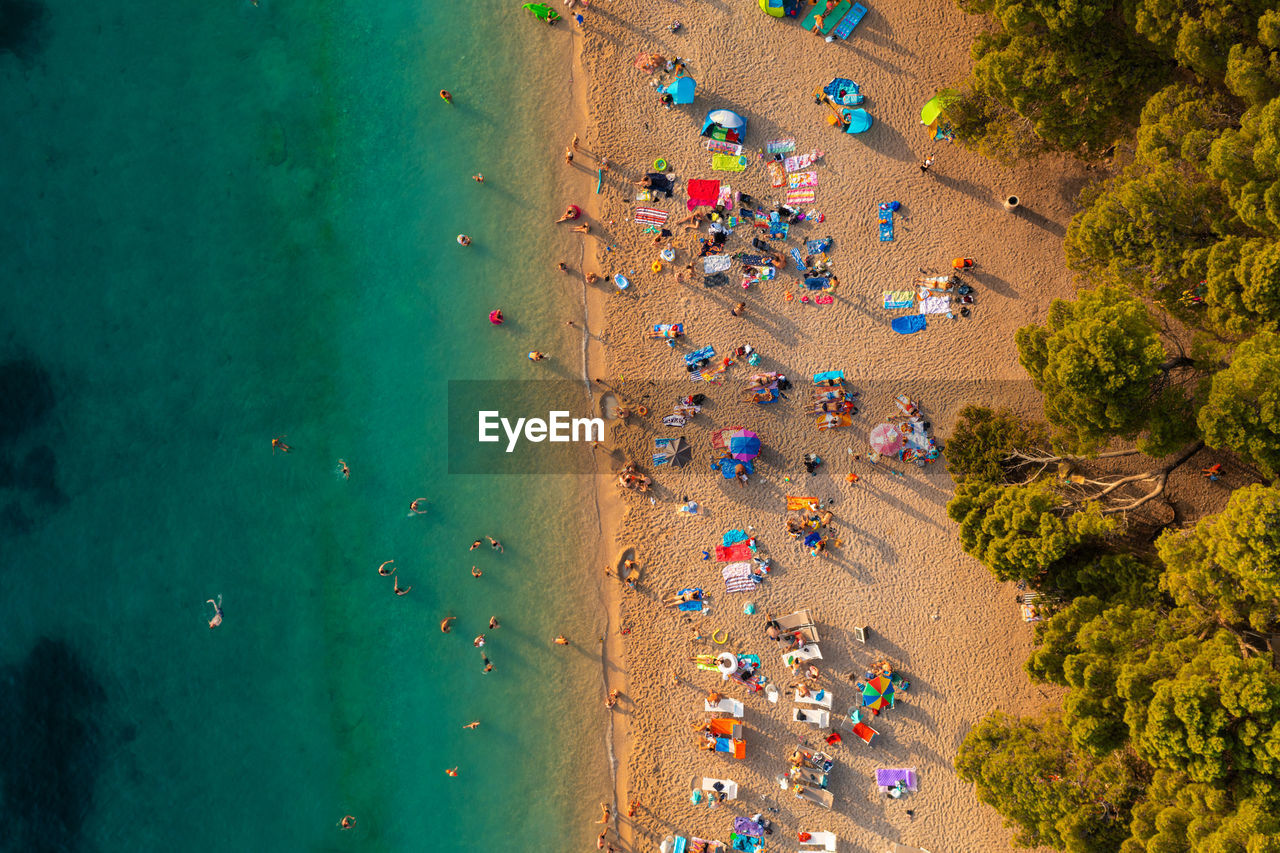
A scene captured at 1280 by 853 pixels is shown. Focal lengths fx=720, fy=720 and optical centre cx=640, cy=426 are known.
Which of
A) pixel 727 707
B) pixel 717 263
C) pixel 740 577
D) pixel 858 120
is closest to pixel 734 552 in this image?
pixel 740 577

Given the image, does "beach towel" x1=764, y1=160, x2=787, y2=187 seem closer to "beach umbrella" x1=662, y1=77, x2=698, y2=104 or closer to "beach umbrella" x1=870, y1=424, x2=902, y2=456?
"beach umbrella" x1=662, y1=77, x2=698, y2=104

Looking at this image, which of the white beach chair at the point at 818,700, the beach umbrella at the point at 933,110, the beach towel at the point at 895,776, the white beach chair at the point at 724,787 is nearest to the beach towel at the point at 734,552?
the white beach chair at the point at 818,700

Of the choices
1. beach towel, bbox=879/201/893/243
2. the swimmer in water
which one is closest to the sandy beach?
beach towel, bbox=879/201/893/243

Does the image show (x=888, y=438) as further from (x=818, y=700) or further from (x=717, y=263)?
(x=818, y=700)

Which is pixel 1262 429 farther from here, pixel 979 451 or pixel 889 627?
pixel 889 627

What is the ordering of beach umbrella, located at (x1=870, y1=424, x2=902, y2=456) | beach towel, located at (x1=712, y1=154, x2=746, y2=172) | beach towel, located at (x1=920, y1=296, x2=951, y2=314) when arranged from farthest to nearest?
beach towel, located at (x1=712, y1=154, x2=746, y2=172)
beach towel, located at (x1=920, y1=296, x2=951, y2=314)
beach umbrella, located at (x1=870, y1=424, x2=902, y2=456)

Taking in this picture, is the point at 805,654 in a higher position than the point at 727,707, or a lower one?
higher
